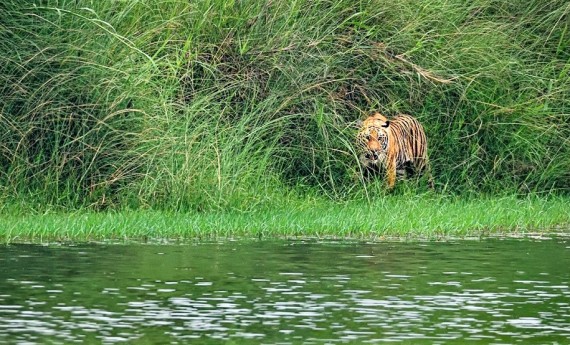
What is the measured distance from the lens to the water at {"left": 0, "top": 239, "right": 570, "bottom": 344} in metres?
8.80

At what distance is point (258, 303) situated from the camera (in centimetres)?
1009

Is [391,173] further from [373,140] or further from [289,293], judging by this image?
[289,293]

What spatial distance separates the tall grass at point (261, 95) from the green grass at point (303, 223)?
30.4 inches

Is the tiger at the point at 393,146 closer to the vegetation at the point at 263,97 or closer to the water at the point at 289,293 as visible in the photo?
the vegetation at the point at 263,97

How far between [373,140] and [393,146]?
0.50 metres

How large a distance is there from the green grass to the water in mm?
664

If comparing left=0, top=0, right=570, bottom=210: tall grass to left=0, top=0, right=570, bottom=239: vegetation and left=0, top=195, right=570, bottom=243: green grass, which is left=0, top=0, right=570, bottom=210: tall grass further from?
left=0, top=195, right=570, bottom=243: green grass

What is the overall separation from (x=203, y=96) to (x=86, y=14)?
169 centimetres

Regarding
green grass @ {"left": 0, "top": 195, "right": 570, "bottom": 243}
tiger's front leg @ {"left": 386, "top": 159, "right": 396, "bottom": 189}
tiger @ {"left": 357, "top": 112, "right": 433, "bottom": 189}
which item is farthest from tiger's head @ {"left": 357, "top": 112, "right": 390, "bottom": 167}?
green grass @ {"left": 0, "top": 195, "right": 570, "bottom": 243}

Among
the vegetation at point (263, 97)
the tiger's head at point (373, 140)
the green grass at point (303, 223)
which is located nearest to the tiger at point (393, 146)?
the tiger's head at point (373, 140)

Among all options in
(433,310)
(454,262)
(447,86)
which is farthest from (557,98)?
(433,310)

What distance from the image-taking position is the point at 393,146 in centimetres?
1883

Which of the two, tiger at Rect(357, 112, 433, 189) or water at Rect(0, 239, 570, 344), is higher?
tiger at Rect(357, 112, 433, 189)

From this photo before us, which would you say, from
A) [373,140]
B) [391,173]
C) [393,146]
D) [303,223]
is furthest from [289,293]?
[393,146]
